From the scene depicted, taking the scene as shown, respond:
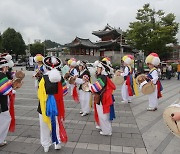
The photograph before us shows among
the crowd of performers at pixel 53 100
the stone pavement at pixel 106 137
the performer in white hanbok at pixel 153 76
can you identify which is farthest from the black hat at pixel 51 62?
the performer in white hanbok at pixel 153 76

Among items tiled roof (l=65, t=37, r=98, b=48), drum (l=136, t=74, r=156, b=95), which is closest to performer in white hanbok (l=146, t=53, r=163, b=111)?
drum (l=136, t=74, r=156, b=95)

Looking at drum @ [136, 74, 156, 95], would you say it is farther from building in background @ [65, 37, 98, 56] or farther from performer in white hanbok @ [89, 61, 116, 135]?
building in background @ [65, 37, 98, 56]

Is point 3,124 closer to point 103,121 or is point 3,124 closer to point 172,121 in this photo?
point 103,121

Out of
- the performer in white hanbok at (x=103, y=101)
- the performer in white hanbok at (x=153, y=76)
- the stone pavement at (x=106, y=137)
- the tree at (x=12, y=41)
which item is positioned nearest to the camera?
the stone pavement at (x=106, y=137)

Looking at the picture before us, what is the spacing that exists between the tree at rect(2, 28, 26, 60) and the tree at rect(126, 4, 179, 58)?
34.2m

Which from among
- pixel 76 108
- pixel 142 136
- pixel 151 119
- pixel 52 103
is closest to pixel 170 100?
pixel 151 119

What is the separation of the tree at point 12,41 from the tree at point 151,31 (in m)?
34.2

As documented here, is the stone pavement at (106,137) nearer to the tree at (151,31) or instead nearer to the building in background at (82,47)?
the tree at (151,31)

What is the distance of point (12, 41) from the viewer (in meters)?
51.8

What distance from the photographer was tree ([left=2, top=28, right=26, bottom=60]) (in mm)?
51844

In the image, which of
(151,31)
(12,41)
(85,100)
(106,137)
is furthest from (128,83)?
(12,41)

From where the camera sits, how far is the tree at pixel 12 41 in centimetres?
5184

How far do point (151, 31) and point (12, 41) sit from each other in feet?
122

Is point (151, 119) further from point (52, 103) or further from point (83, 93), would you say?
point (52, 103)
